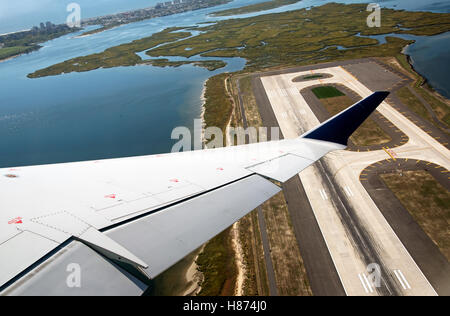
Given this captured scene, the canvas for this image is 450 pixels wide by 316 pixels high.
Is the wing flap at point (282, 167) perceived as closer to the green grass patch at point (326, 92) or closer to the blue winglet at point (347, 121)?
the blue winglet at point (347, 121)

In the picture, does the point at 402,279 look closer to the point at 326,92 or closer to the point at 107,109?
the point at 326,92

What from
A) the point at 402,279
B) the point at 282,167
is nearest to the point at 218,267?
the point at 282,167

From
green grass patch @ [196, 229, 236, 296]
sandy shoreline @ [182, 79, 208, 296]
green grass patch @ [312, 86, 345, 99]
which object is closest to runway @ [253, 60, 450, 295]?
green grass patch @ [196, 229, 236, 296]

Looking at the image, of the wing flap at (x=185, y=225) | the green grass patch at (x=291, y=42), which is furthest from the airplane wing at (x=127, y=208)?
the green grass patch at (x=291, y=42)

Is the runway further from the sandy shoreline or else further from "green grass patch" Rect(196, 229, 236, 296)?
the sandy shoreline

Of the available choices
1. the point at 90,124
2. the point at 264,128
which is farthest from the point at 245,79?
the point at 90,124
